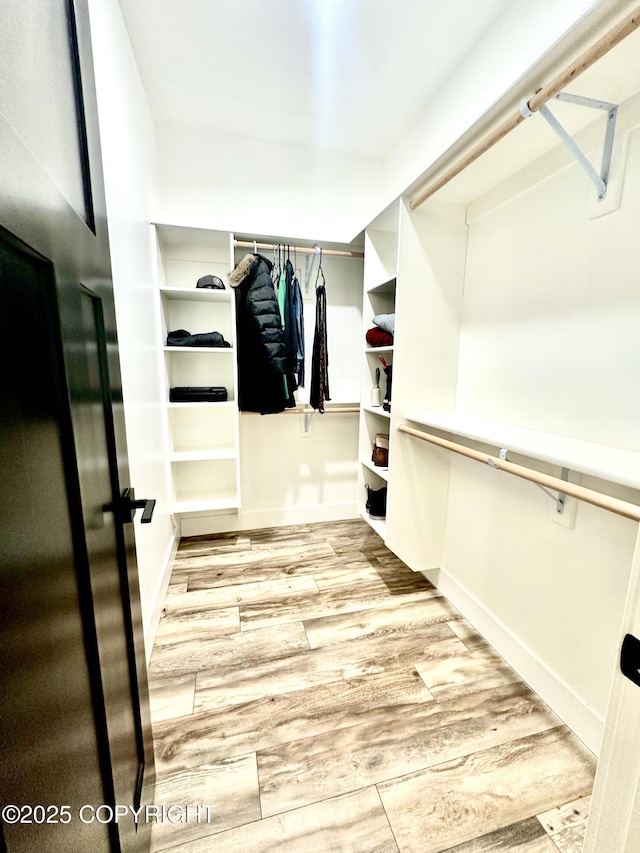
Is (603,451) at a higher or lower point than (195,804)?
higher

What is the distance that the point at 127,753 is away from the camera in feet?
2.61

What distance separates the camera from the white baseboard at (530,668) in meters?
1.24

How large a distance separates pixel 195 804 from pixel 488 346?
2.07m

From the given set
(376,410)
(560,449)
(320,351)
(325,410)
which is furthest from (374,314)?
(560,449)

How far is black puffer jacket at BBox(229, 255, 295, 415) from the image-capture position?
220cm

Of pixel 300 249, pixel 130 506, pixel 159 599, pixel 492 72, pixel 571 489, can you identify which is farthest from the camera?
pixel 300 249

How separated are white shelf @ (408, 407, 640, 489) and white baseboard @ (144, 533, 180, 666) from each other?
5.28 ft

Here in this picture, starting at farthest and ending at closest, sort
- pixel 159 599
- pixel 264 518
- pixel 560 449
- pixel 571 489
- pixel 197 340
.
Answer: pixel 264 518 → pixel 197 340 → pixel 159 599 → pixel 560 449 → pixel 571 489

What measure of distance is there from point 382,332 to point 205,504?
1.66 meters

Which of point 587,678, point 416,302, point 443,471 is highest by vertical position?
point 416,302

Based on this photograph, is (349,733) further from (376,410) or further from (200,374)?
(200,374)

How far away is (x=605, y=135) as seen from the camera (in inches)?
44.2

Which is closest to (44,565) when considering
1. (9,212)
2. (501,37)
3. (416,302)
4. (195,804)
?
(9,212)

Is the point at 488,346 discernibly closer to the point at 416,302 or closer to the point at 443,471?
the point at 416,302
